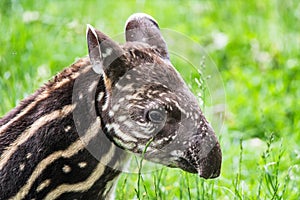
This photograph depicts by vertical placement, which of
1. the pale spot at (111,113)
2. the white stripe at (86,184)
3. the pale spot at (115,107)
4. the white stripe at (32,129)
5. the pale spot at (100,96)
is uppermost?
the pale spot at (100,96)

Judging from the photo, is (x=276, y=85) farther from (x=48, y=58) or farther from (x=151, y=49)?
(x=151, y=49)

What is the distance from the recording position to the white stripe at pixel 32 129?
423cm

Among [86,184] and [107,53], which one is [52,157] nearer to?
[86,184]

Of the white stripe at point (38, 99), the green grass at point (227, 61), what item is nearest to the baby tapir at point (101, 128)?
the white stripe at point (38, 99)

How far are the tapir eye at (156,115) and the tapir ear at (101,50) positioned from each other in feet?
0.97

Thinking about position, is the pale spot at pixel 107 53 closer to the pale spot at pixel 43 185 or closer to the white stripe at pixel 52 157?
the white stripe at pixel 52 157

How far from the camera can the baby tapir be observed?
412 cm

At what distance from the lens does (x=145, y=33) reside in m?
4.48

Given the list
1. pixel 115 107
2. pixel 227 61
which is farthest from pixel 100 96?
pixel 227 61

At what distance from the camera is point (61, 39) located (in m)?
7.47

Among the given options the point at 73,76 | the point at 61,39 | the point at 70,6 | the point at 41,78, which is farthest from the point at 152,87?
the point at 70,6

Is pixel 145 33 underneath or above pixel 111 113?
above

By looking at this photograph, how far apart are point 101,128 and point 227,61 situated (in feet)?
12.9

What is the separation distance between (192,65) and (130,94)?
316 centimetres
